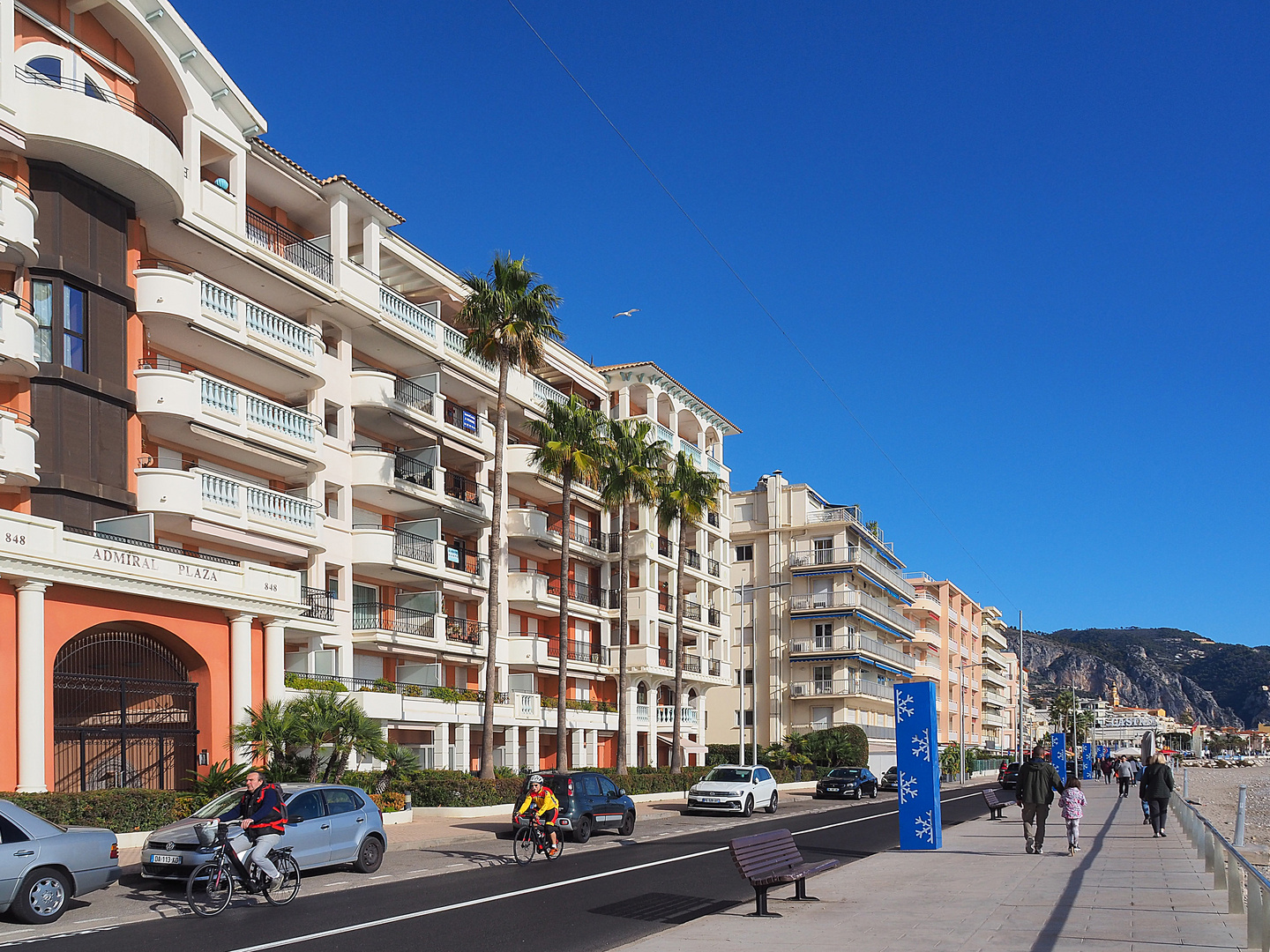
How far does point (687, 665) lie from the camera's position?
6216cm

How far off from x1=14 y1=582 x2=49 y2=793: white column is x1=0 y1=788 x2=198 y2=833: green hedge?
1.25 m

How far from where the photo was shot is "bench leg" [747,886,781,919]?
13.8m

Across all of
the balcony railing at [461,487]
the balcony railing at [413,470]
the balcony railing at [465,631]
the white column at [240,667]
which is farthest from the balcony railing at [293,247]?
the balcony railing at [465,631]

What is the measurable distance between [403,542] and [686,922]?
27831mm

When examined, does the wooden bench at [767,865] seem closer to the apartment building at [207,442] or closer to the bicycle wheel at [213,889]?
the bicycle wheel at [213,889]

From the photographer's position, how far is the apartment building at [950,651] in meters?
103

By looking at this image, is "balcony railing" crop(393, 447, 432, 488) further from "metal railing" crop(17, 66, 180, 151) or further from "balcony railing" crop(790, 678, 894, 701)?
"balcony railing" crop(790, 678, 894, 701)

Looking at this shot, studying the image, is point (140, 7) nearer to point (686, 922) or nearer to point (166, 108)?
point (166, 108)

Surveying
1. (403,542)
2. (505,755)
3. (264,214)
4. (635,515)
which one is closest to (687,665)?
(635,515)

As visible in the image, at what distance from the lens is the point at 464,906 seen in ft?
51.6

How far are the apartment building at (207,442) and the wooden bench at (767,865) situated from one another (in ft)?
46.8

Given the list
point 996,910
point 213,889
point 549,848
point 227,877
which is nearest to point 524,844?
point 549,848

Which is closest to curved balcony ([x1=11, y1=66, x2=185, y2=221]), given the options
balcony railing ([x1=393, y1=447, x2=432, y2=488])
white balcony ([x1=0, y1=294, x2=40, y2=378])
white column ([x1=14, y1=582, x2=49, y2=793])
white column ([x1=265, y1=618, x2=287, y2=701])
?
white balcony ([x1=0, y1=294, x2=40, y2=378])

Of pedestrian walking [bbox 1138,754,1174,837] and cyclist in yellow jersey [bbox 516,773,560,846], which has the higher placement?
cyclist in yellow jersey [bbox 516,773,560,846]
